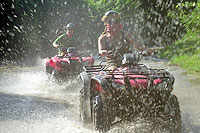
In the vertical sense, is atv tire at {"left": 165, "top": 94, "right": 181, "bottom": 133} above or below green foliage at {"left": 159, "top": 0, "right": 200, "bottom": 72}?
below

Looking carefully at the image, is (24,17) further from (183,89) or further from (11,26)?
(183,89)

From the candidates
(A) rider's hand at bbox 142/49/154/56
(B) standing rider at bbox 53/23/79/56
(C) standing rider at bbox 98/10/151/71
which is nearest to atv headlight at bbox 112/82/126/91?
(A) rider's hand at bbox 142/49/154/56

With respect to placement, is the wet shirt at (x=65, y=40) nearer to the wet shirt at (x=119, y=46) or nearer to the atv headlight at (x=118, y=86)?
the wet shirt at (x=119, y=46)

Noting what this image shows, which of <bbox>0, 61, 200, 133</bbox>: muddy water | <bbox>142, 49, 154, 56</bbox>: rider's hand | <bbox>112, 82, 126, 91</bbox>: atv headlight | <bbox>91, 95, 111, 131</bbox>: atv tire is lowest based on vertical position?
<bbox>0, 61, 200, 133</bbox>: muddy water

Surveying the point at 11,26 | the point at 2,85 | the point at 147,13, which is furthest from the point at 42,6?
the point at 2,85

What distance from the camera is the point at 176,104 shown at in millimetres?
4660

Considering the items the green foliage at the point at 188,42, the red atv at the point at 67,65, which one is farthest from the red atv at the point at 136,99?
the green foliage at the point at 188,42

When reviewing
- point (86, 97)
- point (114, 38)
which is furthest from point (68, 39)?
point (86, 97)

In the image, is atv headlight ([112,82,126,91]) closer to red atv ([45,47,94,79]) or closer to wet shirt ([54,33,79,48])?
red atv ([45,47,94,79])

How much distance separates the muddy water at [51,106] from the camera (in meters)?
5.45

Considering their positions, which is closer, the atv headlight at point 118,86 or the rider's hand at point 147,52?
the atv headlight at point 118,86

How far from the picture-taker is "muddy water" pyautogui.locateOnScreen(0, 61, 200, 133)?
545cm

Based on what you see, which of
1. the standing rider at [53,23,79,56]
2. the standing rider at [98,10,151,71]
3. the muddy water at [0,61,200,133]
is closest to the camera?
the muddy water at [0,61,200,133]

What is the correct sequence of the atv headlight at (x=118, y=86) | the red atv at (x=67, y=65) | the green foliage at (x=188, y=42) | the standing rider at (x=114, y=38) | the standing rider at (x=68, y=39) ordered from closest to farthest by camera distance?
the atv headlight at (x=118, y=86) < the standing rider at (x=114, y=38) < the red atv at (x=67, y=65) < the standing rider at (x=68, y=39) < the green foliage at (x=188, y=42)
